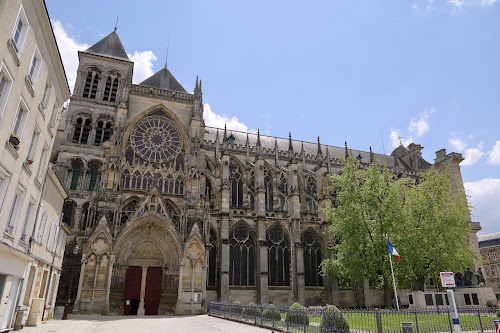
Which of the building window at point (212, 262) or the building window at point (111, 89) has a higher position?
the building window at point (111, 89)

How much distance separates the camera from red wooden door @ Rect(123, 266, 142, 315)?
23266 mm

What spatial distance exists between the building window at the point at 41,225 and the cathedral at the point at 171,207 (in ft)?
24.9

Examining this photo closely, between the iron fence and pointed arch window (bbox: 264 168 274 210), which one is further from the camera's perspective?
pointed arch window (bbox: 264 168 274 210)

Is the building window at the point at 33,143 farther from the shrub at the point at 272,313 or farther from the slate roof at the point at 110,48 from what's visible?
the slate roof at the point at 110,48

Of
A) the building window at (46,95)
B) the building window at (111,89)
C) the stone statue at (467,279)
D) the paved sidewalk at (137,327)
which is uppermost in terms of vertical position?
the building window at (111,89)

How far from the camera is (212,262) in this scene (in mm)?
28750

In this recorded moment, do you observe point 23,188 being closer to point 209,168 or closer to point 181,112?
point 181,112

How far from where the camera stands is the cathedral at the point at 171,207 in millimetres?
23406

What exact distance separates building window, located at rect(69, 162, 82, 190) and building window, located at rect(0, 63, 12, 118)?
18.1 m

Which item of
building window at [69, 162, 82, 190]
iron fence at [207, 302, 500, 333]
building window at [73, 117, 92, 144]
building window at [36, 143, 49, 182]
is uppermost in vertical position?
building window at [73, 117, 92, 144]

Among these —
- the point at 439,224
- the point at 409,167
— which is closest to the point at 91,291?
the point at 439,224

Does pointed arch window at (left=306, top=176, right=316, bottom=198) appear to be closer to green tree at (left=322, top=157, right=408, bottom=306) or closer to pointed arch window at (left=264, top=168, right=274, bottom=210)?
pointed arch window at (left=264, top=168, right=274, bottom=210)

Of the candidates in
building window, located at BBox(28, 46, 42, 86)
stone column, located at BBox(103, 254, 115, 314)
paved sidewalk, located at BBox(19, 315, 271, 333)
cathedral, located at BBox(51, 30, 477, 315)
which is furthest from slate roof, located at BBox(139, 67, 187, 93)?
paved sidewalk, located at BBox(19, 315, 271, 333)

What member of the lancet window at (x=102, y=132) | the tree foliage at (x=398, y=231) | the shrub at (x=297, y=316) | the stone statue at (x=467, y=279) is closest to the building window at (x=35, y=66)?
the shrub at (x=297, y=316)
